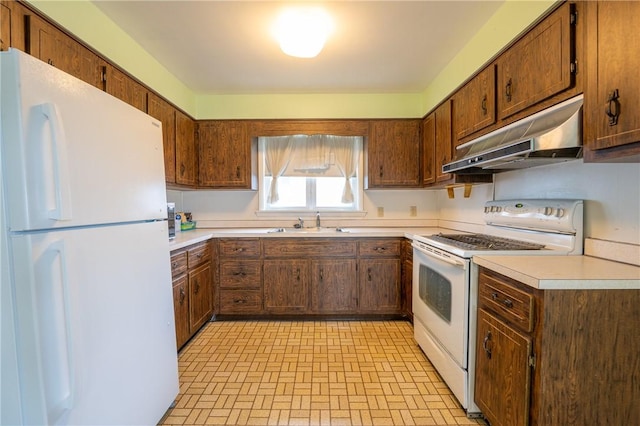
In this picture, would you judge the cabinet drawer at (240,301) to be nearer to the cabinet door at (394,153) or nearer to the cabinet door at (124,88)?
the cabinet door at (394,153)

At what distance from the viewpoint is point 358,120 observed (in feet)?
10.7

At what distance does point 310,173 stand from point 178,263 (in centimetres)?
181

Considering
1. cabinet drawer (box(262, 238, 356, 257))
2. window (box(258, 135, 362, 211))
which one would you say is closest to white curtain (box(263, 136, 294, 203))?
window (box(258, 135, 362, 211))

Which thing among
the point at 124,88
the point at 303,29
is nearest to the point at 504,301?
the point at 303,29

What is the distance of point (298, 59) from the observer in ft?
8.29

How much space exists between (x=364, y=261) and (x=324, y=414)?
1.51 meters

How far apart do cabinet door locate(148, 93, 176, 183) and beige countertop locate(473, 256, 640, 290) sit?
8.45ft

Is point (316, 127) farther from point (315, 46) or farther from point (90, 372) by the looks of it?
point (90, 372)

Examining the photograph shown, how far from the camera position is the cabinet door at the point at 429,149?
9.70ft

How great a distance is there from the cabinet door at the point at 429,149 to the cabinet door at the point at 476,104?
432mm

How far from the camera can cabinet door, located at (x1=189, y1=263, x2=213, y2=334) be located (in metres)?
2.56

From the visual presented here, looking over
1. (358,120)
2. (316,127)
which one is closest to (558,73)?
(358,120)

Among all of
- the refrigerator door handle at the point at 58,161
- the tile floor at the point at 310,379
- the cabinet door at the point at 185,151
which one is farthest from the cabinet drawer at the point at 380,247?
the refrigerator door handle at the point at 58,161

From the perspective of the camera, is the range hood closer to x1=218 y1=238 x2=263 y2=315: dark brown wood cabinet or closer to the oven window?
the oven window
